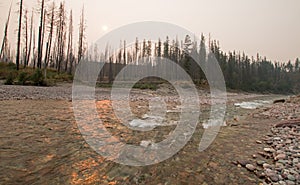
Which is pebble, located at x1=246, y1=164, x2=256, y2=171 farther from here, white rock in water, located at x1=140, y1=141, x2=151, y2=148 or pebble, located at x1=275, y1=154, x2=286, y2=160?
white rock in water, located at x1=140, y1=141, x2=151, y2=148

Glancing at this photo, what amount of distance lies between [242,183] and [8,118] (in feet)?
27.6

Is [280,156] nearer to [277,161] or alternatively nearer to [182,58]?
[277,161]

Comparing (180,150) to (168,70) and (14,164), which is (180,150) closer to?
(14,164)

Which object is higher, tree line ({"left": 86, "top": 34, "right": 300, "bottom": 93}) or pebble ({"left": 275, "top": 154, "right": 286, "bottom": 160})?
tree line ({"left": 86, "top": 34, "right": 300, "bottom": 93})

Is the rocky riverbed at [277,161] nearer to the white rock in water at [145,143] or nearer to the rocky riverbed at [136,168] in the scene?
the rocky riverbed at [136,168]

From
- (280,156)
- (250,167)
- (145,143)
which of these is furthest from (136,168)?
(280,156)

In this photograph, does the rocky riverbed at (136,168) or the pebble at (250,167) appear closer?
the rocky riverbed at (136,168)

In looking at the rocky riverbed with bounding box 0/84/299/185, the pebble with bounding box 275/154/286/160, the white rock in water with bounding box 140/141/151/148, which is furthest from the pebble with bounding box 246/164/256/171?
the white rock in water with bounding box 140/141/151/148

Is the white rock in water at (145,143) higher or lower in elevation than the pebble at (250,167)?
lower

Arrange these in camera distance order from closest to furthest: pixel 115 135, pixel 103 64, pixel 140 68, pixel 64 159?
pixel 64 159
pixel 115 135
pixel 103 64
pixel 140 68

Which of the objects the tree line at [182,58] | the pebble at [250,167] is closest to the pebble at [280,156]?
→ the pebble at [250,167]

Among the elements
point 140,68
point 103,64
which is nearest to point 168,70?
point 140,68

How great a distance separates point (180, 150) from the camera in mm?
5301

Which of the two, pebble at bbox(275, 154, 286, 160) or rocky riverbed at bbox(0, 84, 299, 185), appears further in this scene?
pebble at bbox(275, 154, 286, 160)
